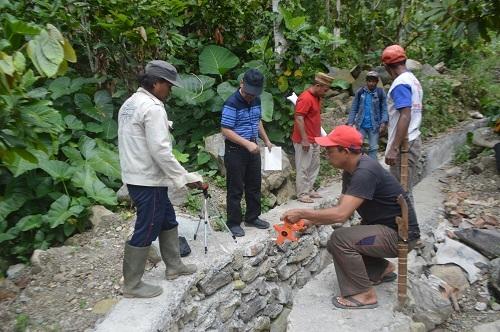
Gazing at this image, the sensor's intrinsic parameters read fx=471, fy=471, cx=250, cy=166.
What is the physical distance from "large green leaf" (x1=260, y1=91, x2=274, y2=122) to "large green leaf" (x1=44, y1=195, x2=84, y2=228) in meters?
2.91

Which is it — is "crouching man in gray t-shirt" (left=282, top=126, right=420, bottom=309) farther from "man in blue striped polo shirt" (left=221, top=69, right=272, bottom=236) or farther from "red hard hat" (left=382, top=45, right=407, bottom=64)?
"red hard hat" (left=382, top=45, right=407, bottom=64)

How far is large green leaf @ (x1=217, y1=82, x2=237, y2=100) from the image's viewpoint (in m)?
7.00

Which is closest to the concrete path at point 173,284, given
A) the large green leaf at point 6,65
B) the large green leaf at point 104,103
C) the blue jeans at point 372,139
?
the blue jeans at point 372,139

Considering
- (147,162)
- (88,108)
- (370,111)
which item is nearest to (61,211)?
(147,162)

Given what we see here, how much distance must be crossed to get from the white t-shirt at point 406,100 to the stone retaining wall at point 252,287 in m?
1.64

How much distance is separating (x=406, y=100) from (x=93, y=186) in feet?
11.3

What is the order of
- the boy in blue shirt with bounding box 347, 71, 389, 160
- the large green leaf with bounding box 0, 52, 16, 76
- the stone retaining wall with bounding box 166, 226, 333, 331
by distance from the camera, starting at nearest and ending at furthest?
the large green leaf with bounding box 0, 52, 16, 76
the stone retaining wall with bounding box 166, 226, 333, 331
the boy in blue shirt with bounding box 347, 71, 389, 160

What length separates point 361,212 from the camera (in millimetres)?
4160

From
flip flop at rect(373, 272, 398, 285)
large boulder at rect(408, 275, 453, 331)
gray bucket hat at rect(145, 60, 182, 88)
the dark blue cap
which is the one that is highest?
gray bucket hat at rect(145, 60, 182, 88)

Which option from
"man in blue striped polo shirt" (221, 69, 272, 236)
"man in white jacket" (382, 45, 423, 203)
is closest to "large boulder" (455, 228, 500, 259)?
"man in white jacket" (382, 45, 423, 203)

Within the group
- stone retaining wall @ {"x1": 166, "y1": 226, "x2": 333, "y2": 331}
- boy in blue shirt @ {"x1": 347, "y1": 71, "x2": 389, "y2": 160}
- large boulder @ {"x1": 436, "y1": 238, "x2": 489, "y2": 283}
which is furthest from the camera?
boy in blue shirt @ {"x1": 347, "y1": 71, "x2": 389, "y2": 160}

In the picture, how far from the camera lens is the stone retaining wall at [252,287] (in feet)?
13.4

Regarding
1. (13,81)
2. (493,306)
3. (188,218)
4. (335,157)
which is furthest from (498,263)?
(13,81)

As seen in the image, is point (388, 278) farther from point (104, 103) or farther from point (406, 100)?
point (104, 103)
